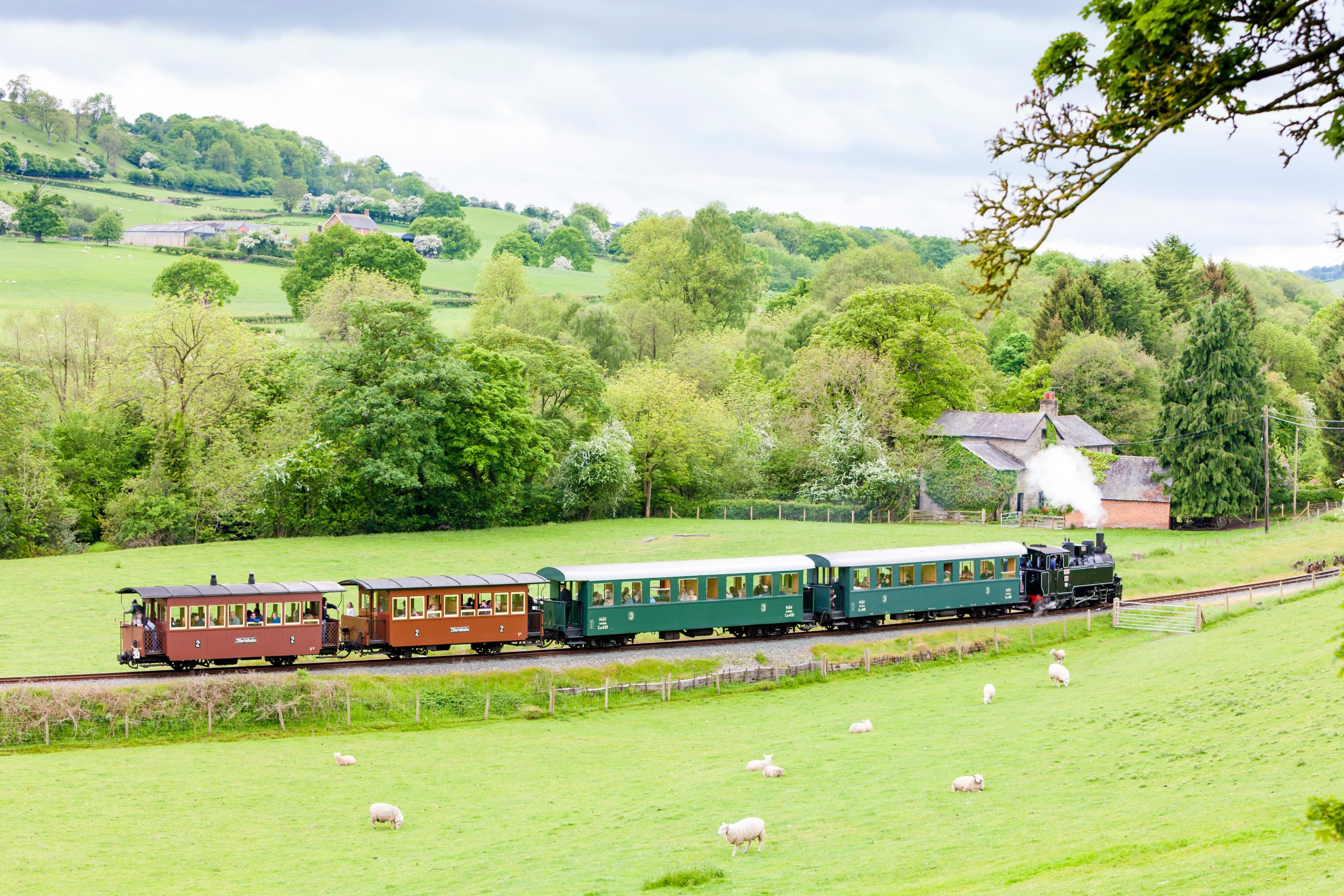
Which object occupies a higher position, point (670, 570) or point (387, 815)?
point (670, 570)

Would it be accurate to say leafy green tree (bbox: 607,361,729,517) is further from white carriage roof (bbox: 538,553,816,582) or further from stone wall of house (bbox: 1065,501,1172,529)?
white carriage roof (bbox: 538,553,816,582)

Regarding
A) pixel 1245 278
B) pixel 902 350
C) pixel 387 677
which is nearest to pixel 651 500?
pixel 902 350

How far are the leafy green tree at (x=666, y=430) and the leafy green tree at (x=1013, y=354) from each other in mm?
42127

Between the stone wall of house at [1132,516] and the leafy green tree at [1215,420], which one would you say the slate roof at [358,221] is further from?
the leafy green tree at [1215,420]

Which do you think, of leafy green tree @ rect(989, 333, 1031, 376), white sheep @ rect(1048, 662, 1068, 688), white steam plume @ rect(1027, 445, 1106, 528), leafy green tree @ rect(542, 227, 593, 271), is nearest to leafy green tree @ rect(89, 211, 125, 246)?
leafy green tree @ rect(542, 227, 593, 271)

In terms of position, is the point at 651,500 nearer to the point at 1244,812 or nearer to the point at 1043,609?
the point at 1043,609

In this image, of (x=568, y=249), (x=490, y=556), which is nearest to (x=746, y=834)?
(x=490, y=556)

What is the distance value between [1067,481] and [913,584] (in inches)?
1583

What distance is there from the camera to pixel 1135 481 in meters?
78.8

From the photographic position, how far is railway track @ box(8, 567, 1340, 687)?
102 feet

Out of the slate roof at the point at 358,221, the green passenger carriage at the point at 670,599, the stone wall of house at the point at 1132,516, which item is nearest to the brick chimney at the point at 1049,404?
the stone wall of house at the point at 1132,516

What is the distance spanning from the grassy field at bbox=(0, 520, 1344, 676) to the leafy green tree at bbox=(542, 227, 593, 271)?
11241 cm

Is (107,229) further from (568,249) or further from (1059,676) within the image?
(1059,676)

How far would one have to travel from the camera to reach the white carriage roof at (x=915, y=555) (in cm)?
4103
